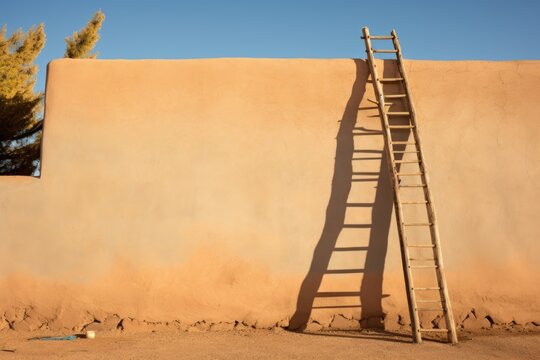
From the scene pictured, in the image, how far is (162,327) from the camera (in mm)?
4836

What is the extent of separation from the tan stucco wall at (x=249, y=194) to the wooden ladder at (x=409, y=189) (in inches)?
7.0

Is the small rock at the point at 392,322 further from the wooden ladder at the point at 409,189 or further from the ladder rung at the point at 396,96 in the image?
the ladder rung at the point at 396,96

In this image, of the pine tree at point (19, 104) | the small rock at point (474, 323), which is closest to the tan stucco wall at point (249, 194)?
the small rock at point (474, 323)

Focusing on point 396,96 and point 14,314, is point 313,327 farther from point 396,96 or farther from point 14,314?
point 14,314

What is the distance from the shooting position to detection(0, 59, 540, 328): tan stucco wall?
192 inches

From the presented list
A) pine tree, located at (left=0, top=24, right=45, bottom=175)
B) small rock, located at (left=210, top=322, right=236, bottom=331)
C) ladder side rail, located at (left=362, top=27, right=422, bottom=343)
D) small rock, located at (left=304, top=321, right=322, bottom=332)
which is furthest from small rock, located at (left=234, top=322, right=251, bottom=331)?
pine tree, located at (left=0, top=24, right=45, bottom=175)

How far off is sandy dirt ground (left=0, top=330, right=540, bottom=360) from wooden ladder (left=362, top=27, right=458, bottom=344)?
1.32ft

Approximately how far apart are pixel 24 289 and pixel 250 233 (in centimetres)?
247

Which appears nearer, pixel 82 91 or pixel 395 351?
pixel 395 351

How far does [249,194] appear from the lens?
503cm

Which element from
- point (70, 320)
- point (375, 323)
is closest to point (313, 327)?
point (375, 323)

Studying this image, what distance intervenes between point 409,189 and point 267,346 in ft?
7.59

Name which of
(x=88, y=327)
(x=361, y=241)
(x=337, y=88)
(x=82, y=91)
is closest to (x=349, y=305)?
(x=361, y=241)

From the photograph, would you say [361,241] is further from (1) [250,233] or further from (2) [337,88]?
(2) [337,88]
